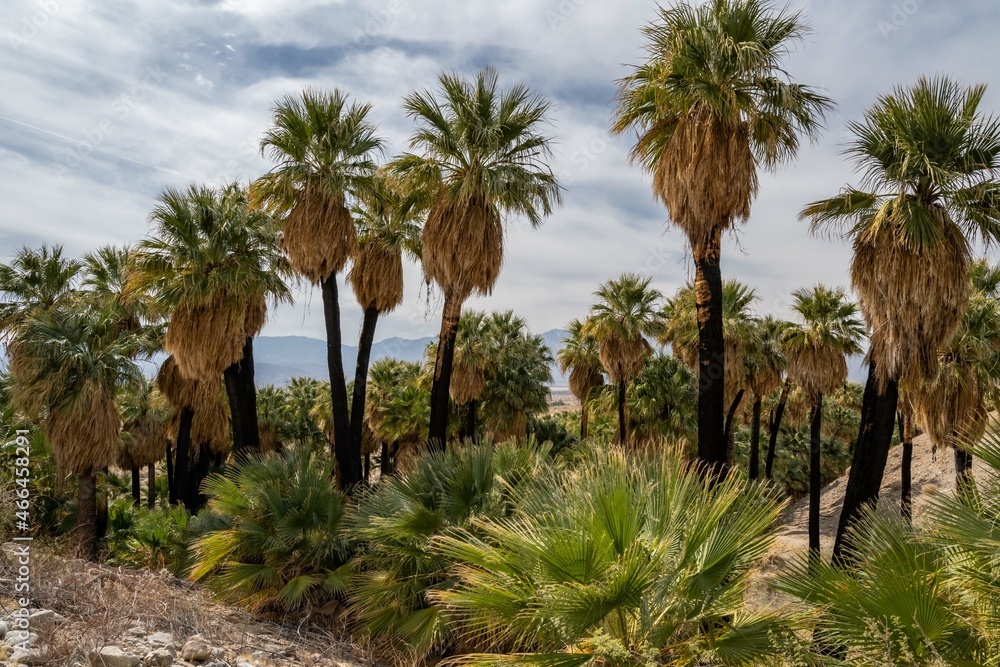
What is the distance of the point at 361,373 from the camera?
57.1 ft

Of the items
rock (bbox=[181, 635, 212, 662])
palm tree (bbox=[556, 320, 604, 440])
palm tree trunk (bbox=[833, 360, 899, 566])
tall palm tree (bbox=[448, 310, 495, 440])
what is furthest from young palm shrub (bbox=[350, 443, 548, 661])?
palm tree (bbox=[556, 320, 604, 440])

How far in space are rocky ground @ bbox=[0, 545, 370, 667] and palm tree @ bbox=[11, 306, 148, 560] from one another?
23.2 ft

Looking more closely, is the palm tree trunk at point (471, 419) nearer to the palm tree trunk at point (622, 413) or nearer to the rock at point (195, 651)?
the palm tree trunk at point (622, 413)

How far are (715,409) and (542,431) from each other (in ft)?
71.4

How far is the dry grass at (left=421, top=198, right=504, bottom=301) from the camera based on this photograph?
1394 centimetres

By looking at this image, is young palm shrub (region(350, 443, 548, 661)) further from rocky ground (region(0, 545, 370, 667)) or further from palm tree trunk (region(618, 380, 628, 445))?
palm tree trunk (region(618, 380, 628, 445))

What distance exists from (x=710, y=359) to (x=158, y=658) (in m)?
8.94

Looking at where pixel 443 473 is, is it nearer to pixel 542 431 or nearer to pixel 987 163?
pixel 987 163

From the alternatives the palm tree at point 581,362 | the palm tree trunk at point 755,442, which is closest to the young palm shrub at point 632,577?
the palm tree trunk at point 755,442

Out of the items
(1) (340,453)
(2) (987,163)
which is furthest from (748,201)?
(1) (340,453)

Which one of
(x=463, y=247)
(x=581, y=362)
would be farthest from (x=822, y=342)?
(x=463, y=247)

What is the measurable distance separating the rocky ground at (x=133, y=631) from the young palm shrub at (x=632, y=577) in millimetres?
3012

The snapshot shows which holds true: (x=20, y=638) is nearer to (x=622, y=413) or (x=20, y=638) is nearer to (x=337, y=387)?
(x=337, y=387)

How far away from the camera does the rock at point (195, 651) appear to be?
5.59 meters
